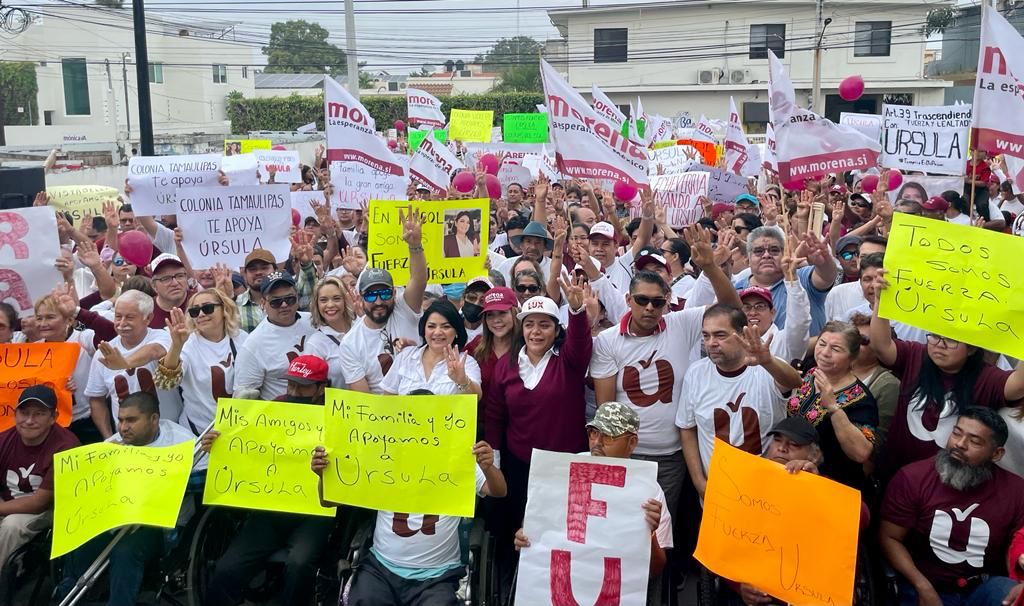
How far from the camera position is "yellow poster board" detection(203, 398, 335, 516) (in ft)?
16.1

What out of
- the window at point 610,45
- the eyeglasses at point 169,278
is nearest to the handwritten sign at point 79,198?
the eyeglasses at point 169,278

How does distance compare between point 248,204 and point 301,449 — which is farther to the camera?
point 248,204

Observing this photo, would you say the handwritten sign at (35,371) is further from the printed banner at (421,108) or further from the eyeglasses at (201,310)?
the printed banner at (421,108)

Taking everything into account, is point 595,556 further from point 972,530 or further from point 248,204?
point 248,204

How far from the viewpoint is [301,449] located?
16.1 ft

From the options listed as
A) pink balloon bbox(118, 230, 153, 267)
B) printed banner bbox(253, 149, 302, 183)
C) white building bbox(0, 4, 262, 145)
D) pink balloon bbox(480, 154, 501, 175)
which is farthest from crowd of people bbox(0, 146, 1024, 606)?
white building bbox(0, 4, 262, 145)

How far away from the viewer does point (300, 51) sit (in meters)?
90.8

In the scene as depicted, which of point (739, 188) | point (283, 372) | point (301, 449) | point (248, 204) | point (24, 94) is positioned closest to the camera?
point (301, 449)

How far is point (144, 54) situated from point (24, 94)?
43.6m

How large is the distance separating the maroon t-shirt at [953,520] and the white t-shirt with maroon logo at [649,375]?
3.99ft

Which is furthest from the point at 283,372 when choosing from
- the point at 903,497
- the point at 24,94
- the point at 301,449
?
the point at 24,94

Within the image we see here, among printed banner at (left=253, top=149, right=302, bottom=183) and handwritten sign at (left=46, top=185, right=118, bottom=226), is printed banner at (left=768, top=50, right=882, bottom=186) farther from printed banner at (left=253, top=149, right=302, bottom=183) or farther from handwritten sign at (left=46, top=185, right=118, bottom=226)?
handwritten sign at (left=46, top=185, right=118, bottom=226)

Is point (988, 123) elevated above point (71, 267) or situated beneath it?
elevated above

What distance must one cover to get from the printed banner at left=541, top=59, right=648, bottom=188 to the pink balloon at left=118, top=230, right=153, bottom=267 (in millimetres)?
3886
